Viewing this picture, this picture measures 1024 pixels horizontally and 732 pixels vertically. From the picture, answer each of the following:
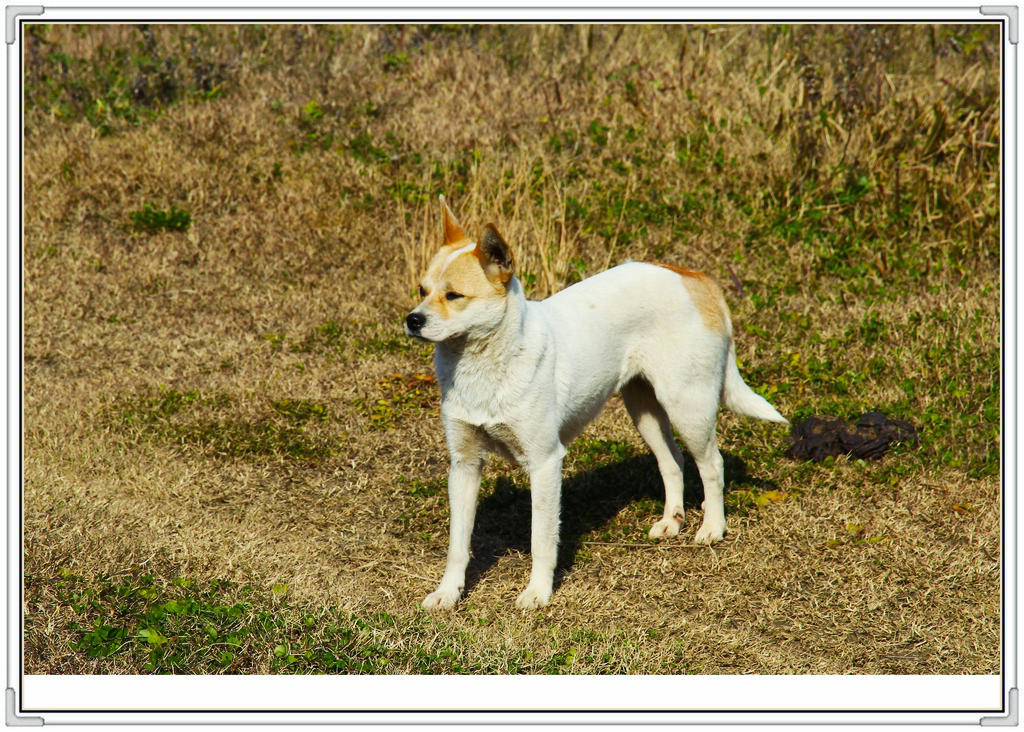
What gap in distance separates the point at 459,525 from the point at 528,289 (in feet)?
12.9

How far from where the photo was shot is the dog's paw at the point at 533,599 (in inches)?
204

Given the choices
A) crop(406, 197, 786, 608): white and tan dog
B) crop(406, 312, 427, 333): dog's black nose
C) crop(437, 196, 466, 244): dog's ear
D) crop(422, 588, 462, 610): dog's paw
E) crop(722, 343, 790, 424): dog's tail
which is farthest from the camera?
crop(722, 343, 790, 424): dog's tail

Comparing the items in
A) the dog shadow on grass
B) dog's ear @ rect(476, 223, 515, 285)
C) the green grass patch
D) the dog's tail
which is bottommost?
the dog shadow on grass

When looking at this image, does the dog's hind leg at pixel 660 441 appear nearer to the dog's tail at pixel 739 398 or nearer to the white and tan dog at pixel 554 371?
the white and tan dog at pixel 554 371

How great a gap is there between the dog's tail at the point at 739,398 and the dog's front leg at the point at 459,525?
1.56 metres

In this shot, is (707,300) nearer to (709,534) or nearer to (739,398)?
(739,398)

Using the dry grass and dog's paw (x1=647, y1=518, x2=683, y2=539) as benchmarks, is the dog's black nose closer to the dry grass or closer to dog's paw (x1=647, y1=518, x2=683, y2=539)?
the dry grass

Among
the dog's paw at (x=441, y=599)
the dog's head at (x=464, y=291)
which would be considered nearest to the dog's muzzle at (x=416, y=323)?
the dog's head at (x=464, y=291)

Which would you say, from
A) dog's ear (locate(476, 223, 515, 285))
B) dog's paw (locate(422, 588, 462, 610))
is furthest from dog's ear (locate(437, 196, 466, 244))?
dog's paw (locate(422, 588, 462, 610))

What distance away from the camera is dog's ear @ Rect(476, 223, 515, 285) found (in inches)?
179

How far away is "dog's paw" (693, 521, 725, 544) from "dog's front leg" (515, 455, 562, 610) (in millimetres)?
1007

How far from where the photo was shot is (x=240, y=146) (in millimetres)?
10812

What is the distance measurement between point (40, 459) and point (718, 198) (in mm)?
6220

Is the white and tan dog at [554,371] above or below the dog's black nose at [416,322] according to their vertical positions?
below
